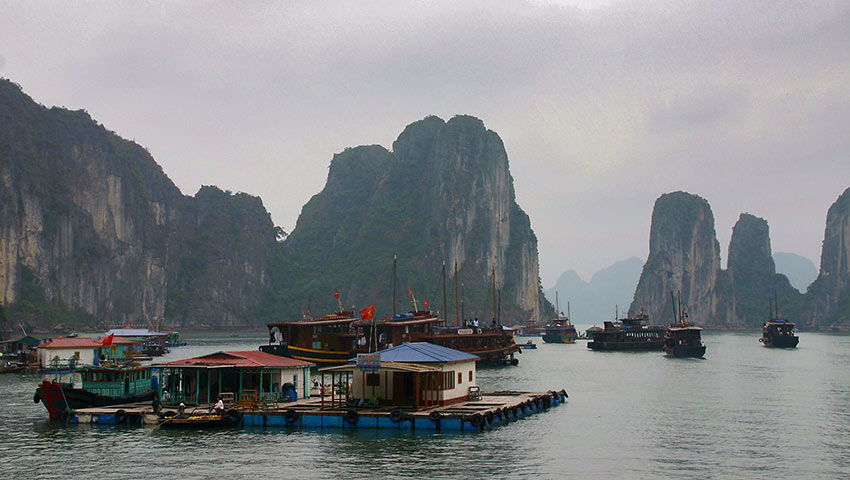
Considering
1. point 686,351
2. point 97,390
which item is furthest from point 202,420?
point 686,351

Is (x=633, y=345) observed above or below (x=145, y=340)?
below

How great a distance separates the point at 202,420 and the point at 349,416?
6.50 metres

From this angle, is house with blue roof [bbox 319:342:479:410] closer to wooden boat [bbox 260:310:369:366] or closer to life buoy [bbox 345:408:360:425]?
life buoy [bbox 345:408:360:425]

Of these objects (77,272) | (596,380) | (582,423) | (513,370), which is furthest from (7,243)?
(582,423)

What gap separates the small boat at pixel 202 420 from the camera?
37.3 meters

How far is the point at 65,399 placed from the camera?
41.2 metres

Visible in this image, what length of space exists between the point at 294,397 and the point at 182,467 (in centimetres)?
1319

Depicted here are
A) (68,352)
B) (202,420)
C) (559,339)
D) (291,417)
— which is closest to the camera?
(202,420)

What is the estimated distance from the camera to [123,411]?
38.9 meters

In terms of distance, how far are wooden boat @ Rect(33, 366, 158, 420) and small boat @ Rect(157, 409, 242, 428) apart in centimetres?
657

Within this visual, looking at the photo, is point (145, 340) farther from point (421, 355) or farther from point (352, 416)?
point (352, 416)

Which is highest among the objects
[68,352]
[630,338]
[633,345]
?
[68,352]

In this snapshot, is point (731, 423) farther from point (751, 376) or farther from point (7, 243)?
point (7, 243)

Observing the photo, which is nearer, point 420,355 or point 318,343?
point 420,355
